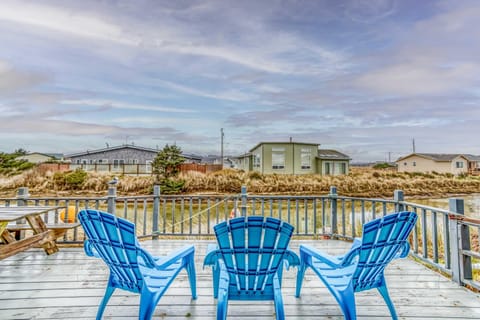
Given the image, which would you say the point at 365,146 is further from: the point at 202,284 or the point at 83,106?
the point at 202,284

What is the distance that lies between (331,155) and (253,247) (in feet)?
72.6

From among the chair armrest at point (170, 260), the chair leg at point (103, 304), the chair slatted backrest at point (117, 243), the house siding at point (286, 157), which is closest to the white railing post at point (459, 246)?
the chair armrest at point (170, 260)

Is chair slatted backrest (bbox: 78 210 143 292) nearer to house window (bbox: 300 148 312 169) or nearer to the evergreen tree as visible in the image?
the evergreen tree

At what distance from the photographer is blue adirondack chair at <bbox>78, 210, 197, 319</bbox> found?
1911 mm

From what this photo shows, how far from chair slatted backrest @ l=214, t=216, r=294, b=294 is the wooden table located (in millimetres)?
2455

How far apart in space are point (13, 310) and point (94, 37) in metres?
7.86

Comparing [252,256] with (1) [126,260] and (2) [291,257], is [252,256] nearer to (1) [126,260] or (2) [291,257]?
(2) [291,257]

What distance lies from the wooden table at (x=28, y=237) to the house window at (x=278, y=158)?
17971 mm

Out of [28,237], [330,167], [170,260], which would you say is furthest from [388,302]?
[330,167]

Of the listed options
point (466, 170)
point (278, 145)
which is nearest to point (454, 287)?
point (278, 145)

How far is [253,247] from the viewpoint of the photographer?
6.16 ft

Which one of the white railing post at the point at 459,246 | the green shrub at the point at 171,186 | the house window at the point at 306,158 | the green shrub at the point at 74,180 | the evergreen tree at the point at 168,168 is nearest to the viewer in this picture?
the white railing post at the point at 459,246

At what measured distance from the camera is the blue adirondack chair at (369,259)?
6.38 feet

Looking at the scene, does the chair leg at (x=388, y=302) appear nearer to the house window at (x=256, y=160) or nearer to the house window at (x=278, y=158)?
the house window at (x=278, y=158)
